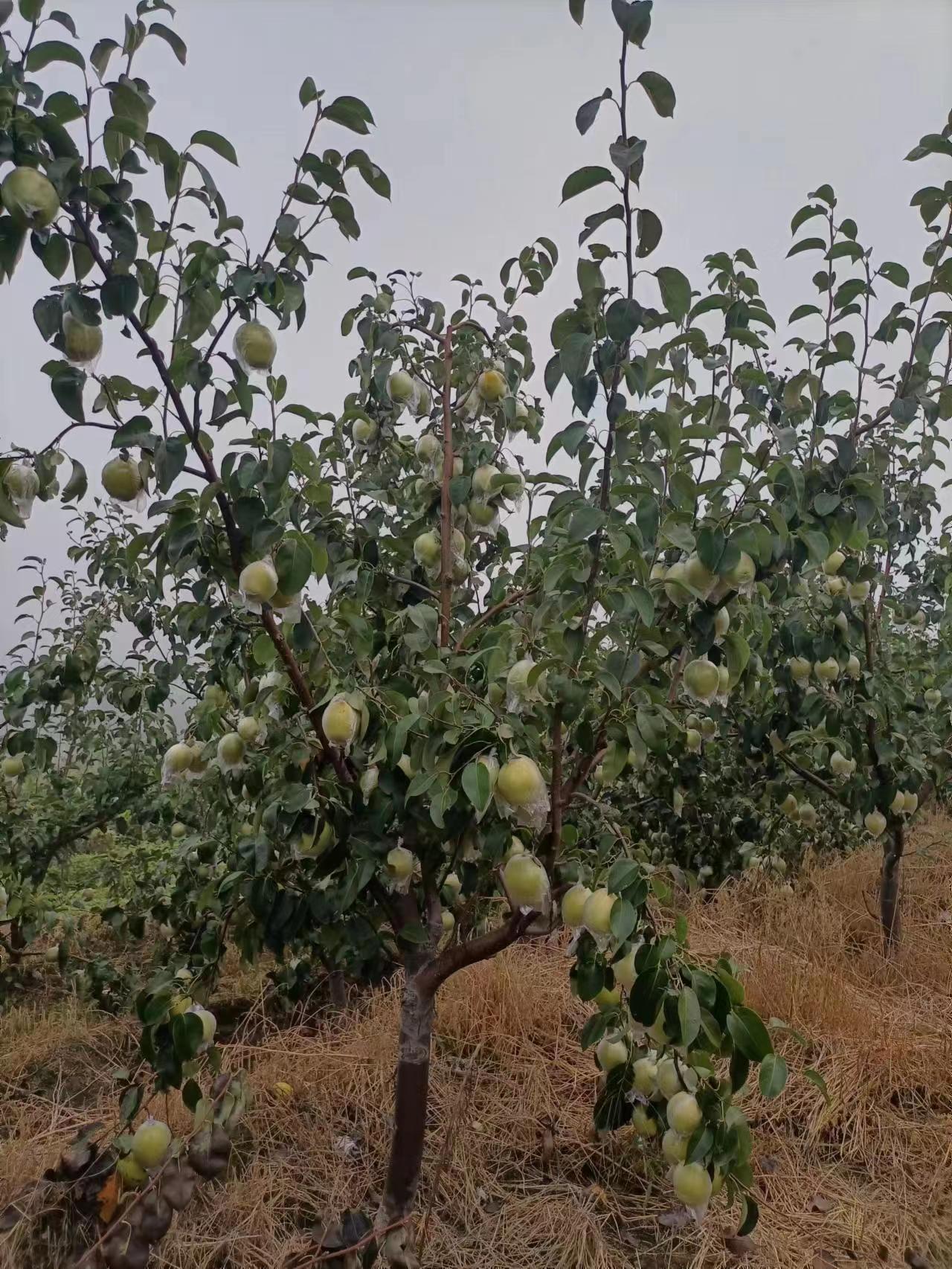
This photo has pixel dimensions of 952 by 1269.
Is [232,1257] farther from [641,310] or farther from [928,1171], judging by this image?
[641,310]

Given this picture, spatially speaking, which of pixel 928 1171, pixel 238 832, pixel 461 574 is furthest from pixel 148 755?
pixel 928 1171

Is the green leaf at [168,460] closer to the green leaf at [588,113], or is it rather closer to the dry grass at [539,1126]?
the green leaf at [588,113]

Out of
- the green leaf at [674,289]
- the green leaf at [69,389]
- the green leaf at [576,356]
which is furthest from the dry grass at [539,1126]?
the green leaf at [674,289]

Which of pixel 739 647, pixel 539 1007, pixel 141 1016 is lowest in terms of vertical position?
pixel 539 1007

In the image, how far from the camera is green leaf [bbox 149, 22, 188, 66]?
112 cm

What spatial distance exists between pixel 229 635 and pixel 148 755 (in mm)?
2327

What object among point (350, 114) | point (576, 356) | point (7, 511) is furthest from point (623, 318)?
point (7, 511)

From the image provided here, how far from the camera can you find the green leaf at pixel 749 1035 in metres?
1.18

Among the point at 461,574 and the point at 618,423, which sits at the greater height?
the point at 618,423

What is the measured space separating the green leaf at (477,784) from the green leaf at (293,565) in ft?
1.23

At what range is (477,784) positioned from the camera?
121 centimetres

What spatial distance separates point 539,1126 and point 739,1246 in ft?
2.07

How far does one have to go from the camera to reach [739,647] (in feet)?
5.04

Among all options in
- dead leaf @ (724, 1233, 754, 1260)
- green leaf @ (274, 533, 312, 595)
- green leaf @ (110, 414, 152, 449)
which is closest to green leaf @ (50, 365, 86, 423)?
green leaf @ (110, 414, 152, 449)
